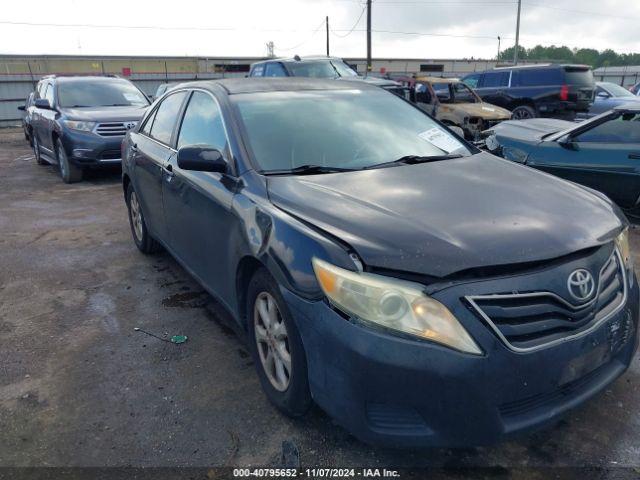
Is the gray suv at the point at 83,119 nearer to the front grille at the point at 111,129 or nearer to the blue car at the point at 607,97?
the front grille at the point at 111,129

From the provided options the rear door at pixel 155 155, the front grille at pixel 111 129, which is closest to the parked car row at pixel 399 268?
the rear door at pixel 155 155

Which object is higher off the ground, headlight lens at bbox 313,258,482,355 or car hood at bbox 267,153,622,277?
car hood at bbox 267,153,622,277

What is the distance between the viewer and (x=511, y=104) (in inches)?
600

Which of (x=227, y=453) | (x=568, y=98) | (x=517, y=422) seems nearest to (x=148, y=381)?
(x=227, y=453)

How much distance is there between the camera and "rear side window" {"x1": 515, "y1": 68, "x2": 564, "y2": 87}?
14289mm

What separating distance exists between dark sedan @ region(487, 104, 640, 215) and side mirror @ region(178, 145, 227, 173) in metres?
4.11

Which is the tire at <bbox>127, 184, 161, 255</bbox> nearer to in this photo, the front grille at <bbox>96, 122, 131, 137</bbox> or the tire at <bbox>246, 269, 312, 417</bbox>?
the tire at <bbox>246, 269, 312, 417</bbox>

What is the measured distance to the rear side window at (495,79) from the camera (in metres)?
15.5

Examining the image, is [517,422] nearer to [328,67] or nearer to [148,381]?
[148,381]

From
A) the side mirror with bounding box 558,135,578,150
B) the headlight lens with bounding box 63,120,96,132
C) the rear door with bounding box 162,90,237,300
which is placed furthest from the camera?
the headlight lens with bounding box 63,120,96,132

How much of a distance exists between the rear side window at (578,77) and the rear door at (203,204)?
13.1 metres

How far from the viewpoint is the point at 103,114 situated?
9023 mm

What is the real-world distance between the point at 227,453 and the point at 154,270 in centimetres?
273

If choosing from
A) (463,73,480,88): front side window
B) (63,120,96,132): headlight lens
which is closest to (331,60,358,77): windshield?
(463,73,480,88): front side window
